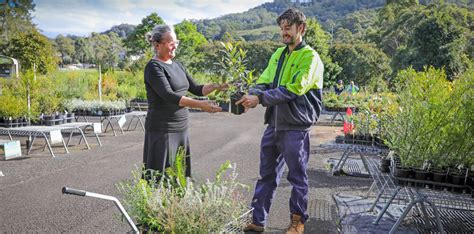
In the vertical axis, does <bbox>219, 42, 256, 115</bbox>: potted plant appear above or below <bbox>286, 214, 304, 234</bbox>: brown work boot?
above

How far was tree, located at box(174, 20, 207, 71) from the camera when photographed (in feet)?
89.9

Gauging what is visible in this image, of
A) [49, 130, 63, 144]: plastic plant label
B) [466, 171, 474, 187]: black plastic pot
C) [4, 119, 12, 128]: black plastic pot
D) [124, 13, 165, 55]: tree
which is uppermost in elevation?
[124, 13, 165, 55]: tree

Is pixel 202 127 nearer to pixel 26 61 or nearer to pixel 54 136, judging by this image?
pixel 54 136

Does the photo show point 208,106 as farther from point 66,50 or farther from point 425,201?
point 66,50

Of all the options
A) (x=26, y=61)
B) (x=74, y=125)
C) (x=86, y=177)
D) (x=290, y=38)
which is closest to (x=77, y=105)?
(x=74, y=125)

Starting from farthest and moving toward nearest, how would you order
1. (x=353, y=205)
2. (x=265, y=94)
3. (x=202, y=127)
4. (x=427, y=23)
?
(x=427, y=23) → (x=202, y=127) → (x=353, y=205) → (x=265, y=94)

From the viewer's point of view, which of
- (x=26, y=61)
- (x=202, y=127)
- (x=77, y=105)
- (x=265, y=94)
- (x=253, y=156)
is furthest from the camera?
(x=26, y=61)

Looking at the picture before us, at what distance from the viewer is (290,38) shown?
309 cm

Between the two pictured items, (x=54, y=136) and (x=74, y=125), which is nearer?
(x=54, y=136)

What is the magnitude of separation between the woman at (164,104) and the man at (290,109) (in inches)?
19.8

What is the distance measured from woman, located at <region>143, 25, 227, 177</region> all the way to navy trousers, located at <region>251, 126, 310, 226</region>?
62 centimetres

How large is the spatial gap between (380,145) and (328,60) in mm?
19111

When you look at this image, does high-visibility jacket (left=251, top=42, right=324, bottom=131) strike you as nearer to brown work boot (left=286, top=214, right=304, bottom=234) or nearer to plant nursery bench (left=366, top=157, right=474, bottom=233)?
brown work boot (left=286, top=214, right=304, bottom=234)

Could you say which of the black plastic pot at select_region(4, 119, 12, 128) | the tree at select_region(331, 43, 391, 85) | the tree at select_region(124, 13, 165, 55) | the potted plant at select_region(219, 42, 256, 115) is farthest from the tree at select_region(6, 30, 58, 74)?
the potted plant at select_region(219, 42, 256, 115)
